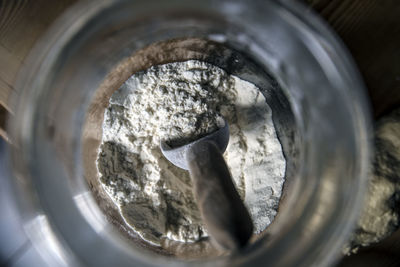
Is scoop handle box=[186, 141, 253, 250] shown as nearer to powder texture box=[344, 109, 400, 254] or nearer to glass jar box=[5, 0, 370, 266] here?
glass jar box=[5, 0, 370, 266]

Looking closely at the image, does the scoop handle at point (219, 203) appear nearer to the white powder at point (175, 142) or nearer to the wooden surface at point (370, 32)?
the white powder at point (175, 142)

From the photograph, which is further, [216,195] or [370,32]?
[370,32]

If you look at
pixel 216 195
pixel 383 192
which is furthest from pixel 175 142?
pixel 383 192

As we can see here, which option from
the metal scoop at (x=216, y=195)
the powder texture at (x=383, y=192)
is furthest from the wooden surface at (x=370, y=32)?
the metal scoop at (x=216, y=195)

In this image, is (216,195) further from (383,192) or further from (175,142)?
(383,192)

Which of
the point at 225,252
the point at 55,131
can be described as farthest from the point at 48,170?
the point at 225,252

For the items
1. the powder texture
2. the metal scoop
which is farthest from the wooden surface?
the metal scoop
